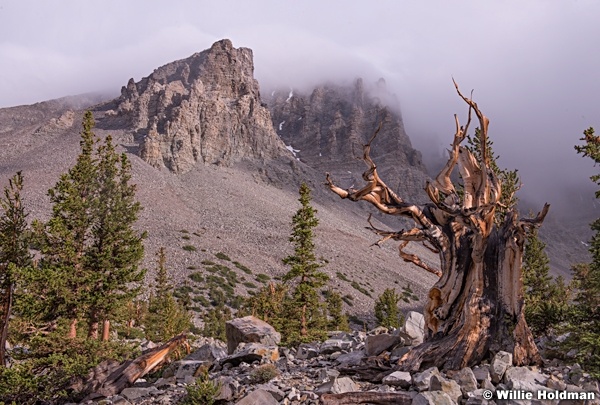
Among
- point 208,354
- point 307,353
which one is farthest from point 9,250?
point 307,353

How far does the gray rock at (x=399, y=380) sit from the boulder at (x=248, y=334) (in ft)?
21.5

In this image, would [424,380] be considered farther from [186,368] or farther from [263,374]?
[186,368]

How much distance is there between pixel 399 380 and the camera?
8.43 metres

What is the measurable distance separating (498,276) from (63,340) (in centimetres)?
1495

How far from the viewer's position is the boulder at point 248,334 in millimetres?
14747

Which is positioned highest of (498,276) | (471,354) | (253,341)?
(498,276)

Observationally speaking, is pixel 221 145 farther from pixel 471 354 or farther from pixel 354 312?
pixel 471 354

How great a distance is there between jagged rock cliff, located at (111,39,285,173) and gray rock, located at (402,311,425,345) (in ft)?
373

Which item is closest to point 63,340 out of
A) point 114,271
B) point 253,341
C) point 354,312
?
point 114,271

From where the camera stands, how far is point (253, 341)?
14.7 metres

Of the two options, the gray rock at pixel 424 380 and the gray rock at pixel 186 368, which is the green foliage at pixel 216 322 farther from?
the gray rock at pixel 424 380

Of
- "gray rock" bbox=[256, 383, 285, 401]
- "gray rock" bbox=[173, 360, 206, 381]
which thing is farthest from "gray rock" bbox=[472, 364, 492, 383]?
"gray rock" bbox=[173, 360, 206, 381]

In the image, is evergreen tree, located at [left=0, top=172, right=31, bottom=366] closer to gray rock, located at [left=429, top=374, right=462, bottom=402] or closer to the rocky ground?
the rocky ground

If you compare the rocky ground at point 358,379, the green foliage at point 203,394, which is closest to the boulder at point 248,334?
the rocky ground at point 358,379
